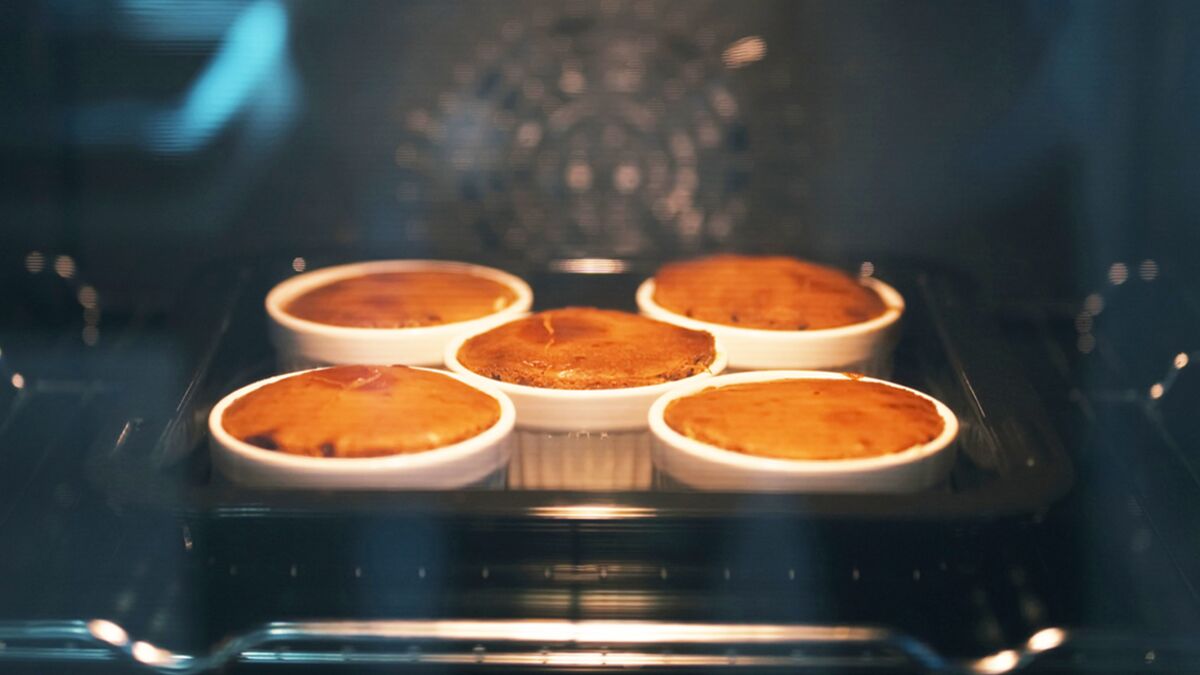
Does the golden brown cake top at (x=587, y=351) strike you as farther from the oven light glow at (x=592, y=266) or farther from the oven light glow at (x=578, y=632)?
the oven light glow at (x=578, y=632)

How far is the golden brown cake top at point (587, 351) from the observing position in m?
0.91

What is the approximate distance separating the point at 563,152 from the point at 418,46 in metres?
0.14

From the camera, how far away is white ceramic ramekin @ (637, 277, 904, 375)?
3.17ft

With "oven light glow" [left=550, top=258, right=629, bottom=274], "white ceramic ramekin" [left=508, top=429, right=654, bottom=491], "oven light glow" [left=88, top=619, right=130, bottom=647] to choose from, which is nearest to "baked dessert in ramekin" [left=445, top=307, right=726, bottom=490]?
"white ceramic ramekin" [left=508, top=429, right=654, bottom=491]

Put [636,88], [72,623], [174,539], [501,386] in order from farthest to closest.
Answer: [636,88] < [501,386] < [174,539] < [72,623]

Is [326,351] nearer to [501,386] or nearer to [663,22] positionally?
[501,386]

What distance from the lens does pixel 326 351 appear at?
0.98m

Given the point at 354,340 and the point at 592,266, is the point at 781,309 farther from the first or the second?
the point at 354,340

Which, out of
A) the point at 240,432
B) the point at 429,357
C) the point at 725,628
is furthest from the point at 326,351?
the point at 725,628

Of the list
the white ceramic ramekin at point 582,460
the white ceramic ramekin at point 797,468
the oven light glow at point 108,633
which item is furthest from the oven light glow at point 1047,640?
the oven light glow at point 108,633

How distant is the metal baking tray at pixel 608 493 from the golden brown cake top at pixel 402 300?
45 mm

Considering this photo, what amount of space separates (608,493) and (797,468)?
11cm

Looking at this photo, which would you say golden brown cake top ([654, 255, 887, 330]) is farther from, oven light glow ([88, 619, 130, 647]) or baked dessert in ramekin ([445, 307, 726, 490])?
oven light glow ([88, 619, 130, 647])

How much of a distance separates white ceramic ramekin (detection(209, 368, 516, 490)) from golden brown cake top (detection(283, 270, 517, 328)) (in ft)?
0.59
